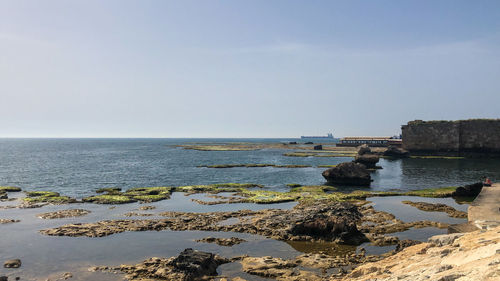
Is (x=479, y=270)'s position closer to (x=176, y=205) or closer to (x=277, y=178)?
(x=176, y=205)

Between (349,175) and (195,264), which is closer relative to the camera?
(195,264)

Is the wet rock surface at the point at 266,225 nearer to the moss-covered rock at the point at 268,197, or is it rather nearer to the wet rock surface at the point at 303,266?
the wet rock surface at the point at 303,266

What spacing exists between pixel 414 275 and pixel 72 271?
17.4 m

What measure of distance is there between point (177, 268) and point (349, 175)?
37646mm

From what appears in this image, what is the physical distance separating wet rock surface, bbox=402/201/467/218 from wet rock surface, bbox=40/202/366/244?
8.31 meters

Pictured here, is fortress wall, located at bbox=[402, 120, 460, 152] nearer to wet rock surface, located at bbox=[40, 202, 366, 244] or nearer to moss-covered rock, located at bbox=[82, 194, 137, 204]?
wet rock surface, located at bbox=[40, 202, 366, 244]

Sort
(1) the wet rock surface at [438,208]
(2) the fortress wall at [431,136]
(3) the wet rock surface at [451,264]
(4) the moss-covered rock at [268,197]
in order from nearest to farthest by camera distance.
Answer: (3) the wet rock surface at [451,264]
(1) the wet rock surface at [438,208]
(4) the moss-covered rock at [268,197]
(2) the fortress wall at [431,136]

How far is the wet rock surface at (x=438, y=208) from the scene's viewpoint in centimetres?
2944

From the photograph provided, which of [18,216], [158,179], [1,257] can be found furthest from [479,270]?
[158,179]

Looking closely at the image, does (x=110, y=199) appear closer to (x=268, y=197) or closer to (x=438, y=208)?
(x=268, y=197)

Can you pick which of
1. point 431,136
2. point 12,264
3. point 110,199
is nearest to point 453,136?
point 431,136

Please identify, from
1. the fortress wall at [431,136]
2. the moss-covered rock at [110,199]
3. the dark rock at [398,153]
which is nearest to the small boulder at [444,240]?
the moss-covered rock at [110,199]

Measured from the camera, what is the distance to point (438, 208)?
32.0 metres

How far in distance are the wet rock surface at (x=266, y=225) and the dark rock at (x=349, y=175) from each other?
65.9ft
